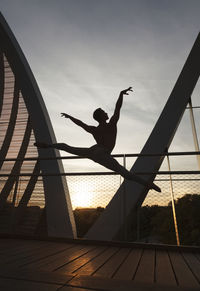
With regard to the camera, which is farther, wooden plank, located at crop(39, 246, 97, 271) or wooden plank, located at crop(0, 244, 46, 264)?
wooden plank, located at crop(0, 244, 46, 264)

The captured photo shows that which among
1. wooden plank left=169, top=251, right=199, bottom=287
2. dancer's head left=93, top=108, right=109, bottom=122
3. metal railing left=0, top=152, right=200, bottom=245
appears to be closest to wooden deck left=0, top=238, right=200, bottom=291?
wooden plank left=169, top=251, right=199, bottom=287

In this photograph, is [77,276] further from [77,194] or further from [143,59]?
[143,59]

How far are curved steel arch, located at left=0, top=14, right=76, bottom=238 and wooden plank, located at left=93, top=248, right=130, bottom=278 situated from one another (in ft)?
5.36

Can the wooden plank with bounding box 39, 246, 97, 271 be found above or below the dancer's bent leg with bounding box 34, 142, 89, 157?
below

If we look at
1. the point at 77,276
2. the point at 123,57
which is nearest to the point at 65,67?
the point at 123,57

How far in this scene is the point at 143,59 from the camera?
599 centimetres

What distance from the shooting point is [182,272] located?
1.70 metres

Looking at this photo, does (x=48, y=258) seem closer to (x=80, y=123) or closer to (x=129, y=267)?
(x=129, y=267)

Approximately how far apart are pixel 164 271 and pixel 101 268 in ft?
1.61

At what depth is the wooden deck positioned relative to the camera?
1296 millimetres

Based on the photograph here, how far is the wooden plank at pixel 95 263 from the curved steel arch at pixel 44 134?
1.54 metres

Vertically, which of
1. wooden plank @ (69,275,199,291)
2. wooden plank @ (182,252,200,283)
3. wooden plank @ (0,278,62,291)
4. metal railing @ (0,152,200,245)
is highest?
metal railing @ (0,152,200,245)

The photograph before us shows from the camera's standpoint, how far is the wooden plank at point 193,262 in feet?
5.60

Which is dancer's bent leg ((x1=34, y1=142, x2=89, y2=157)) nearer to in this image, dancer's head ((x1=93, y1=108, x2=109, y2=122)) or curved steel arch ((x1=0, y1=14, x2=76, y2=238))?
dancer's head ((x1=93, y1=108, x2=109, y2=122))
